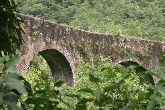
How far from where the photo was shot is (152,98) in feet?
3.72

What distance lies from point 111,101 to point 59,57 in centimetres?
1180

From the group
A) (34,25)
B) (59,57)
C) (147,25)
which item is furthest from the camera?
(147,25)

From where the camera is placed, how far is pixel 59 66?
1369 centimetres

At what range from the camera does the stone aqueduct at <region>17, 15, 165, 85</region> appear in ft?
37.8

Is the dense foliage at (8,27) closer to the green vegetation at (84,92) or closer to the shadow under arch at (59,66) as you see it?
the green vegetation at (84,92)

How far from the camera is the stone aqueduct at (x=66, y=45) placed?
11.5 metres

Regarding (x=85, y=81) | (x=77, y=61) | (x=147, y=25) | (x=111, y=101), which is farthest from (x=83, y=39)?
(x=147, y=25)

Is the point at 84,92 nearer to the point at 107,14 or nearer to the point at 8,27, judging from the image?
the point at 8,27

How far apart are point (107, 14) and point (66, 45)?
16172 millimetres

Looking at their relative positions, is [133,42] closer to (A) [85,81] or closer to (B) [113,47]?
(B) [113,47]

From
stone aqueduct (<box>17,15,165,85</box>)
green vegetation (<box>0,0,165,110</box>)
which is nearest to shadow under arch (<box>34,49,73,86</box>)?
stone aqueduct (<box>17,15,165,85</box>)

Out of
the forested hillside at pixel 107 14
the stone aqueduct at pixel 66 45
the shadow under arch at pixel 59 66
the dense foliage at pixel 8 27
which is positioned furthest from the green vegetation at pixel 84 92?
the forested hillside at pixel 107 14

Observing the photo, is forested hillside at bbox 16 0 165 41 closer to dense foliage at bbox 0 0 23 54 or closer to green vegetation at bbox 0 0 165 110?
dense foliage at bbox 0 0 23 54

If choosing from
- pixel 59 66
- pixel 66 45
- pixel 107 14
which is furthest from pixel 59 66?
pixel 107 14
